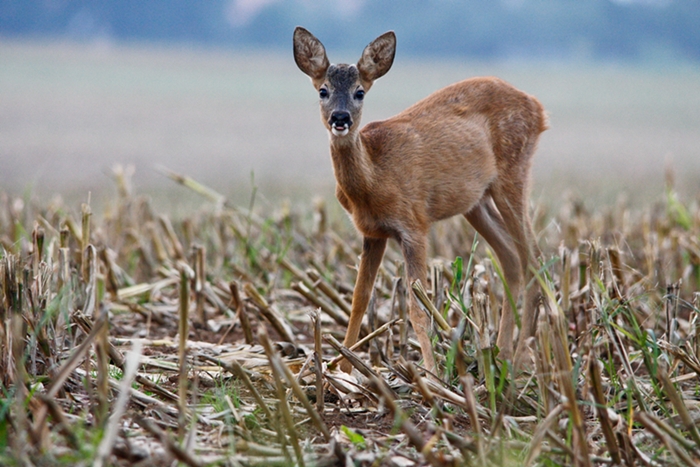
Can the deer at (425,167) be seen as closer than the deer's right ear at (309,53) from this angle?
Yes

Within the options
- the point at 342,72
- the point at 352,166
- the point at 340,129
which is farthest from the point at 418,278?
the point at 342,72

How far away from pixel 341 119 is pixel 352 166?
371 mm

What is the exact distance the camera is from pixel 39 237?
17.3ft

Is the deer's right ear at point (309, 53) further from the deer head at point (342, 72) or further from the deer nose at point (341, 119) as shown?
the deer nose at point (341, 119)

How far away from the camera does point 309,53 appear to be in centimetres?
630

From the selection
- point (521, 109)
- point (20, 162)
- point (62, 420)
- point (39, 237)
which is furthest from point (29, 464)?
point (20, 162)

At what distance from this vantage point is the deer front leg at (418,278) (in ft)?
18.1

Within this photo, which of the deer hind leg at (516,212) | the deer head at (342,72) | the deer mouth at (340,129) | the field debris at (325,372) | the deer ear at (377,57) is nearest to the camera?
the field debris at (325,372)

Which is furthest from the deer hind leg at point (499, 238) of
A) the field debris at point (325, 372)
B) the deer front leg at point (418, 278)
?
the deer front leg at point (418, 278)

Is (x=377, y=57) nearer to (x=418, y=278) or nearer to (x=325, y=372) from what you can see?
(x=418, y=278)

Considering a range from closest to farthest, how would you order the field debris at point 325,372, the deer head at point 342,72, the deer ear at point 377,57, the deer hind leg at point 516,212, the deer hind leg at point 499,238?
the field debris at point 325,372 < the deer head at point 342,72 < the deer ear at point 377,57 < the deer hind leg at point 516,212 < the deer hind leg at point 499,238

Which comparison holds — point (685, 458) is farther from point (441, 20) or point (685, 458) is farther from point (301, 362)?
point (441, 20)

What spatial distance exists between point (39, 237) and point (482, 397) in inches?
111

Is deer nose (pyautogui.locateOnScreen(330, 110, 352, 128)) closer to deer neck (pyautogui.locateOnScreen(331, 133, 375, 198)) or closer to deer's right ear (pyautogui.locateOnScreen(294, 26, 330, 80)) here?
deer neck (pyautogui.locateOnScreen(331, 133, 375, 198))
